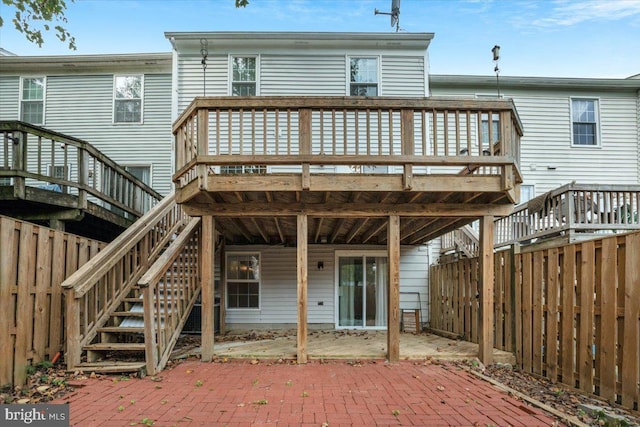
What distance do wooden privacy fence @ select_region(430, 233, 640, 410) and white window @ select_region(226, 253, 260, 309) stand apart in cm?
573

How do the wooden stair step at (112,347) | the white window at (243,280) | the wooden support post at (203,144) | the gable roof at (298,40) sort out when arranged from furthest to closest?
the white window at (243,280) → the gable roof at (298,40) → the wooden support post at (203,144) → the wooden stair step at (112,347)

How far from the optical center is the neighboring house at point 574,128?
1130cm

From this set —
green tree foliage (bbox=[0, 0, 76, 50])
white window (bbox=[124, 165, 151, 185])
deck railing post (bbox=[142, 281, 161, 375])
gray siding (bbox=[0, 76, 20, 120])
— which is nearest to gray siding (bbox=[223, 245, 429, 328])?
white window (bbox=[124, 165, 151, 185])

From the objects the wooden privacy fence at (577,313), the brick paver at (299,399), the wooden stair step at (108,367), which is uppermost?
the wooden privacy fence at (577,313)

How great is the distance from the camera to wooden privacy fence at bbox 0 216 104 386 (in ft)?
14.1

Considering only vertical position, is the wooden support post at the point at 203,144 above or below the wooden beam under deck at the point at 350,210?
above

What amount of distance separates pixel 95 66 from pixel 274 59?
502 centimetres

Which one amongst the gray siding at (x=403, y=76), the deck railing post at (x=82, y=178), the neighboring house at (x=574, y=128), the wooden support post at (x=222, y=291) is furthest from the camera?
the neighboring house at (x=574, y=128)

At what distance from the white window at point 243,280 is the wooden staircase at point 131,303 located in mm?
3119

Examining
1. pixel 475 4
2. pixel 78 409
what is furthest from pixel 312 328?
pixel 475 4

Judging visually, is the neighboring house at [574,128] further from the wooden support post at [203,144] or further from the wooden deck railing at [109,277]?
the wooden deck railing at [109,277]

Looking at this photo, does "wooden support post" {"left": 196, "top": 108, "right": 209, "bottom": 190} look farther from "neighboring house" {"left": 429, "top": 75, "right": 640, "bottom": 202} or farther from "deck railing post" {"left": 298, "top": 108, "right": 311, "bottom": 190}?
"neighboring house" {"left": 429, "top": 75, "right": 640, "bottom": 202}

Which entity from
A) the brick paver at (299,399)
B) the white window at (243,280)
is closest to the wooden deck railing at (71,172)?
the white window at (243,280)

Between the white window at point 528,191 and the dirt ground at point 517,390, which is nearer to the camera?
the dirt ground at point 517,390
